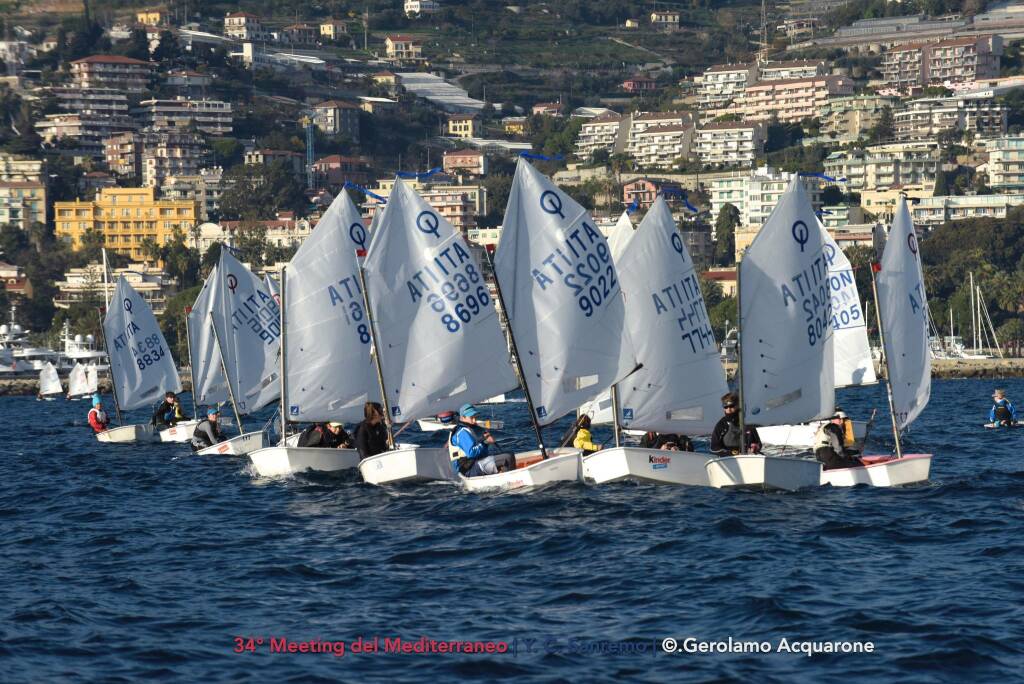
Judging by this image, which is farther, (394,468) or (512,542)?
(394,468)

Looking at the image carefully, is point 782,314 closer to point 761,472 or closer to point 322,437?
point 761,472

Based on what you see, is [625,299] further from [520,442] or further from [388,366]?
[520,442]

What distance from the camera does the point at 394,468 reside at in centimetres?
3712

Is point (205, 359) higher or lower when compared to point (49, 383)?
higher

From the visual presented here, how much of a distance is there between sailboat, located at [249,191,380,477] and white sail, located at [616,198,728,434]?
6.62m

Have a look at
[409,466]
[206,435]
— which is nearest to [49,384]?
[206,435]

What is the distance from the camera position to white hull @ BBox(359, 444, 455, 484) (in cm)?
3694

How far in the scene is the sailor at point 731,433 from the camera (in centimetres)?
3572

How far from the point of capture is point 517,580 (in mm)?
27828

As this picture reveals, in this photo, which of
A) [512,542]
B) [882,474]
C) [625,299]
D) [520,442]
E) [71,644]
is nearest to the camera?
[71,644]

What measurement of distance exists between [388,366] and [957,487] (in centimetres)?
1124

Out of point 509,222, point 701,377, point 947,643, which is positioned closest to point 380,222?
point 509,222

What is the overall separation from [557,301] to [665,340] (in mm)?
2570

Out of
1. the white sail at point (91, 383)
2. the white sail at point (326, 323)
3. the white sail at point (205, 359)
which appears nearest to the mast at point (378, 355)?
the white sail at point (326, 323)
